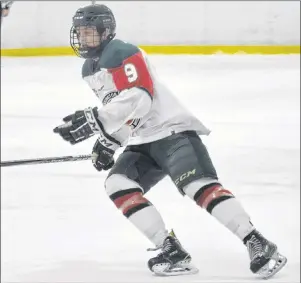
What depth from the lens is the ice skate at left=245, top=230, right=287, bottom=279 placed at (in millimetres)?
2209

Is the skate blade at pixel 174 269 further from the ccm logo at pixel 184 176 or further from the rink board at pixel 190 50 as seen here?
the rink board at pixel 190 50

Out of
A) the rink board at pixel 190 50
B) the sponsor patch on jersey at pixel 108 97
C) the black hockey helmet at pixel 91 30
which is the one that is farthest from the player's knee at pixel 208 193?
the rink board at pixel 190 50

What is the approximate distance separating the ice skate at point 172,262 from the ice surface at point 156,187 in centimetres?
3

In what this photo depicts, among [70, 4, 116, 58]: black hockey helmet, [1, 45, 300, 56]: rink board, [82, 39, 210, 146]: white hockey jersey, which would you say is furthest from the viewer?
[1, 45, 300, 56]: rink board

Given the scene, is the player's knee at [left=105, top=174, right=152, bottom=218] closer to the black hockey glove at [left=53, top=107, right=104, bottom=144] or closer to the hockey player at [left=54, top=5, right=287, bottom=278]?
the hockey player at [left=54, top=5, right=287, bottom=278]

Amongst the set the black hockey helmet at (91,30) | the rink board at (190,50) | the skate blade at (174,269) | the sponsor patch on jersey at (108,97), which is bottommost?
the rink board at (190,50)

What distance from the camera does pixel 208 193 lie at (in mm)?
2287

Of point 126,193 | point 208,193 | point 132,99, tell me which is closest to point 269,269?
point 208,193

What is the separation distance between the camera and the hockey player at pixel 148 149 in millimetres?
2084

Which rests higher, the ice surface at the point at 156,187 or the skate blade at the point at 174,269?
the skate blade at the point at 174,269

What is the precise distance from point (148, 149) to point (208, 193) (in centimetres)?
18

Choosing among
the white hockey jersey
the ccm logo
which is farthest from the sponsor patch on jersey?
the ccm logo

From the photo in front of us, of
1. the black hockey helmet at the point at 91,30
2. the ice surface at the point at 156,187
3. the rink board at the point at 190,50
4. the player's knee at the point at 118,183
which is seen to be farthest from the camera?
the rink board at the point at 190,50

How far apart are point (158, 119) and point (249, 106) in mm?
3673
